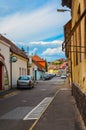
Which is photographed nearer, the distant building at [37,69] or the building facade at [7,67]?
the building facade at [7,67]

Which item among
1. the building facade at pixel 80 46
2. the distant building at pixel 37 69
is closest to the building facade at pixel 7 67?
the building facade at pixel 80 46

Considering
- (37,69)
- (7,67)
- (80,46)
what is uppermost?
(37,69)

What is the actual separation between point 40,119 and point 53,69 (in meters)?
147

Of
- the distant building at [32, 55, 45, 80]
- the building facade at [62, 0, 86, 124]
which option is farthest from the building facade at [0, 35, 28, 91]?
the distant building at [32, 55, 45, 80]

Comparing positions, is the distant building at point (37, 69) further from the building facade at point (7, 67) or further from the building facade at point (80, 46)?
the building facade at point (80, 46)

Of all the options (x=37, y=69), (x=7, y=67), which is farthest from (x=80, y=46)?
(x=37, y=69)

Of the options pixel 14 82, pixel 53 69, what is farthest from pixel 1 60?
pixel 53 69

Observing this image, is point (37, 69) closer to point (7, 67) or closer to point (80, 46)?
point (7, 67)

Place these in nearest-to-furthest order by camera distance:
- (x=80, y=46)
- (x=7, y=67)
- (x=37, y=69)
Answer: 1. (x=80, y=46)
2. (x=7, y=67)
3. (x=37, y=69)

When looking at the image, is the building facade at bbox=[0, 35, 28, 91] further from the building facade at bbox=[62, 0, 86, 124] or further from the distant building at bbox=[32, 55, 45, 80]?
the distant building at bbox=[32, 55, 45, 80]

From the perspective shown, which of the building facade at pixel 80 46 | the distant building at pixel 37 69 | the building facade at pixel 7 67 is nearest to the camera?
the building facade at pixel 80 46

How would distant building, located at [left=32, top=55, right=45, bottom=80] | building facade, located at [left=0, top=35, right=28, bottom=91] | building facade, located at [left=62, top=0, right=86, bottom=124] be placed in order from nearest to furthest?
building facade, located at [left=62, top=0, right=86, bottom=124], building facade, located at [left=0, top=35, right=28, bottom=91], distant building, located at [left=32, top=55, right=45, bottom=80]

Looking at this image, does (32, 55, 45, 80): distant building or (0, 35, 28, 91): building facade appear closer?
(0, 35, 28, 91): building facade

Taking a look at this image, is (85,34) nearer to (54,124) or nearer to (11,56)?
(54,124)
